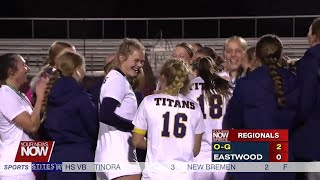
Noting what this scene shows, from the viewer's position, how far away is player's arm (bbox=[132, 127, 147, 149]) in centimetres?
432

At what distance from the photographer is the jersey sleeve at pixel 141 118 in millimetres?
4277

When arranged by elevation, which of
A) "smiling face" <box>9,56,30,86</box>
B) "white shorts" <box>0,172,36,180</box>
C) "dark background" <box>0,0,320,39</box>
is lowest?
"white shorts" <box>0,172,36,180</box>

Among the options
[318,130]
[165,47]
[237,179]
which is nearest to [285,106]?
[318,130]

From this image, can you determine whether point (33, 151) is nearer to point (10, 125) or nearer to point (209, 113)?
point (10, 125)

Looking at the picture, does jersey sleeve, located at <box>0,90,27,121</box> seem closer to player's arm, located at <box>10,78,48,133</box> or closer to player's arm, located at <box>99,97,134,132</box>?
player's arm, located at <box>10,78,48,133</box>

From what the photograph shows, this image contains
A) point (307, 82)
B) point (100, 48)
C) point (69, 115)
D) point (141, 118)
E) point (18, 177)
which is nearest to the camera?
point (307, 82)

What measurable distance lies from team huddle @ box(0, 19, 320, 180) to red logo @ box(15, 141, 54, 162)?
0.05 meters

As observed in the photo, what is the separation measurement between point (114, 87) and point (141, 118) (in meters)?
0.37

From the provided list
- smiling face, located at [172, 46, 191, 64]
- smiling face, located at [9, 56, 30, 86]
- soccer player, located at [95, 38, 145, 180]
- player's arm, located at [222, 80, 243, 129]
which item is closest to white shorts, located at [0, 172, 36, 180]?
soccer player, located at [95, 38, 145, 180]

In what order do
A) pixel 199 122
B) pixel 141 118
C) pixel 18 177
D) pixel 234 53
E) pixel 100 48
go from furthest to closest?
pixel 100 48, pixel 234 53, pixel 18 177, pixel 199 122, pixel 141 118

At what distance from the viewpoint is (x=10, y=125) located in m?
4.98

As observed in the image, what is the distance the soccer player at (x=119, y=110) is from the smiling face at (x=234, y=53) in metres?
1.28

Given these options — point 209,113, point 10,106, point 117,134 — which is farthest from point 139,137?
point 10,106

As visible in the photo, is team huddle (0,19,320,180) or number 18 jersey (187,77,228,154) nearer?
team huddle (0,19,320,180)
